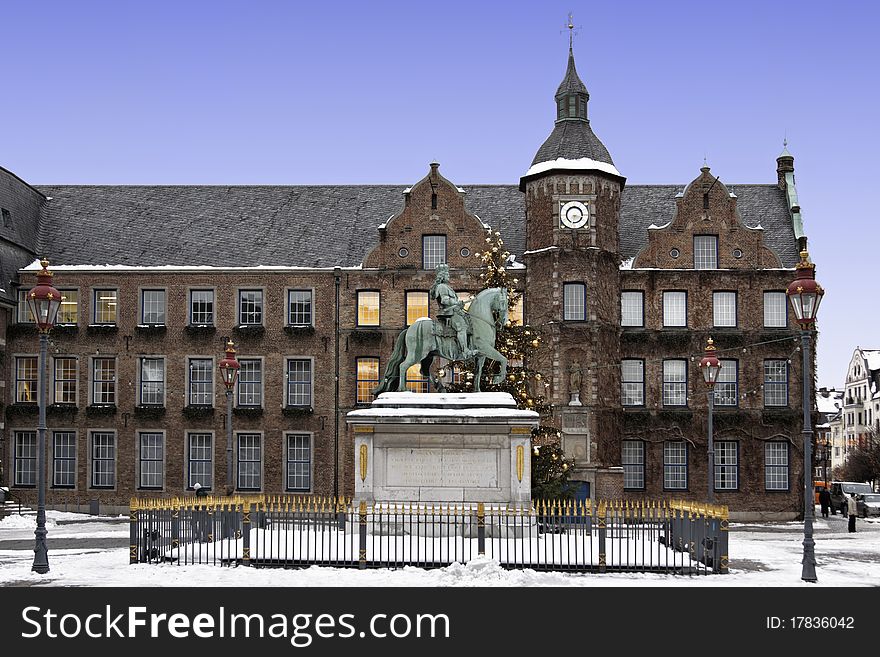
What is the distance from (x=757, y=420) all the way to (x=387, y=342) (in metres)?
16.9

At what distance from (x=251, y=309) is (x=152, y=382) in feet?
18.2

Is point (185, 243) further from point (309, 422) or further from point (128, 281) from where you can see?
point (309, 422)

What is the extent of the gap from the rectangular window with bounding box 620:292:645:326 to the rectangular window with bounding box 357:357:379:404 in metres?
11.3

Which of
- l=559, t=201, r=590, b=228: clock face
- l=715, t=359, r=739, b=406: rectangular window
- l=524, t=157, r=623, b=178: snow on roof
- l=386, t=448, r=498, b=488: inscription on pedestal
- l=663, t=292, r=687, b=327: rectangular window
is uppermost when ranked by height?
l=524, t=157, r=623, b=178: snow on roof

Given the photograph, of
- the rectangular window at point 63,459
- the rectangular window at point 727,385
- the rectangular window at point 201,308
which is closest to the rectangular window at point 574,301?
the rectangular window at point 727,385

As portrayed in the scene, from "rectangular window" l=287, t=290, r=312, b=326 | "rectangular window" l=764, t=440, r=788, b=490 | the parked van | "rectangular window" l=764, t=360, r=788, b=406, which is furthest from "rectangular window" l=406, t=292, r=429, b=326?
the parked van

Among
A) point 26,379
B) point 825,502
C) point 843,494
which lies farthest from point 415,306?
point 843,494

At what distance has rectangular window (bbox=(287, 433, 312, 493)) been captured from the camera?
47750 mm

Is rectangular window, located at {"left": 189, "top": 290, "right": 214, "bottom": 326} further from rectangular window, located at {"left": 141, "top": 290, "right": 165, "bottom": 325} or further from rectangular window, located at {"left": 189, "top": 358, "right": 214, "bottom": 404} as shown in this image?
rectangular window, located at {"left": 189, "top": 358, "right": 214, "bottom": 404}

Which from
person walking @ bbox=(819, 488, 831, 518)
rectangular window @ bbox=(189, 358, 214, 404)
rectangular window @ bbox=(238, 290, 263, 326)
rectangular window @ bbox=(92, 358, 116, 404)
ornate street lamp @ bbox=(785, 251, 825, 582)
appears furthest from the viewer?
person walking @ bbox=(819, 488, 831, 518)

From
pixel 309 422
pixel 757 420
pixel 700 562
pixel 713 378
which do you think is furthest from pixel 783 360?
pixel 700 562

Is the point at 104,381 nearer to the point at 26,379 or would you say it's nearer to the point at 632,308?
the point at 26,379

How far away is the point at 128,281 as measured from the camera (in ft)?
161
